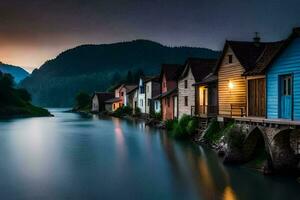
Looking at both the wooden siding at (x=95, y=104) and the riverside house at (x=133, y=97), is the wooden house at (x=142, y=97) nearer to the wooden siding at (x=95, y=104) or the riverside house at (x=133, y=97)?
the riverside house at (x=133, y=97)

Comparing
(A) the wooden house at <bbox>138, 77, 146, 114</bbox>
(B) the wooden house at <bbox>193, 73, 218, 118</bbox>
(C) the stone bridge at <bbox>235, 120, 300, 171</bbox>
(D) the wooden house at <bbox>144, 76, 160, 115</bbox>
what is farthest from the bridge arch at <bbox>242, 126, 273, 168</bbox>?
(A) the wooden house at <bbox>138, 77, 146, 114</bbox>

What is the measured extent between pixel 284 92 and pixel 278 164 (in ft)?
13.5

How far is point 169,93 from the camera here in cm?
4678

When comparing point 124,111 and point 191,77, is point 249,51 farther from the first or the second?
point 124,111

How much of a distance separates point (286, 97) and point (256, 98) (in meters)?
3.96

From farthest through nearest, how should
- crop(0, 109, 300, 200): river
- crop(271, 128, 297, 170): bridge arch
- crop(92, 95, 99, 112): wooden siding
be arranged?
crop(92, 95, 99, 112): wooden siding, crop(271, 128, 297, 170): bridge arch, crop(0, 109, 300, 200): river

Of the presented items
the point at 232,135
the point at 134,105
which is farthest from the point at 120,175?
the point at 134,105

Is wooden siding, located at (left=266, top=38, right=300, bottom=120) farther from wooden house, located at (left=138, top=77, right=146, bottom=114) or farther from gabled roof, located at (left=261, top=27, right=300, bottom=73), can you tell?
wooden house, located at (left=138, top=77, right=146, bottom=114)

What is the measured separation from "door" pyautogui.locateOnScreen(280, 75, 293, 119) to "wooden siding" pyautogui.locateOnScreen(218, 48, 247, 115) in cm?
580

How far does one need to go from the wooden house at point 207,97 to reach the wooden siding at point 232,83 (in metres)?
2.09

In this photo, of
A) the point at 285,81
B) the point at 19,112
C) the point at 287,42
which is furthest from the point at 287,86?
the point at 19,112

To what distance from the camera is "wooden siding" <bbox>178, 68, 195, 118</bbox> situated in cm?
3819

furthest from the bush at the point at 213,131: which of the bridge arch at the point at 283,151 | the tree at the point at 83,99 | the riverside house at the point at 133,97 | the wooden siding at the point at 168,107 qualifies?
the tree at the point at 83,99

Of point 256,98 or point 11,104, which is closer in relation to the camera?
point 256,98
